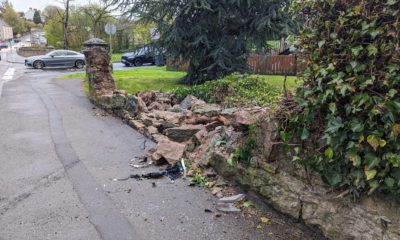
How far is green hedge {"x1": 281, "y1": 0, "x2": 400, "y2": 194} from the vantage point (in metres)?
2.48

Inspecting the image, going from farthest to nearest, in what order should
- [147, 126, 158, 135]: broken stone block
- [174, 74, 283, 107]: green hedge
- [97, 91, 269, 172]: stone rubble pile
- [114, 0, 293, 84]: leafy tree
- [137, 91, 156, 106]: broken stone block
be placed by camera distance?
[114, 0, 293, 84]: leafy tree → [137, 91, 156, 106]: broken stone block → [174, 74, 283, 107]: green hedge → [147, 126, 158, 135]: broken stone block → [97, 91, 269, 172]: stone rubble pile

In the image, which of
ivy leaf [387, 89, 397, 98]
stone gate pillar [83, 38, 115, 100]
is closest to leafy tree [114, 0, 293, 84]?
stone gate pillar [83, 38, 115, 100]

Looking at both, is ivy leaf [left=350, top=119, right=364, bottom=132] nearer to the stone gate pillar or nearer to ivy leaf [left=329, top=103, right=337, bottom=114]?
ivy leaf [left=329, top=103, right=337, bottom=114]

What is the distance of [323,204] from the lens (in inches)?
120

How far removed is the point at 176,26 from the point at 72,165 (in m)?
7.31

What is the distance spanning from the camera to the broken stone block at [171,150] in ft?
16.9

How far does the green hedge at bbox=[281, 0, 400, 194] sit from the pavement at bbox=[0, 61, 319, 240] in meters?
0.89

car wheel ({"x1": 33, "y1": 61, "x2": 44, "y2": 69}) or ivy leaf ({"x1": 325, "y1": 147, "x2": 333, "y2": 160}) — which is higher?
car wheel ({"x1": 33, "y1": 61, "x2": 44, "y2": 69})

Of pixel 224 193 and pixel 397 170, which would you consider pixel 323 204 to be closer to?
pixel 397 170

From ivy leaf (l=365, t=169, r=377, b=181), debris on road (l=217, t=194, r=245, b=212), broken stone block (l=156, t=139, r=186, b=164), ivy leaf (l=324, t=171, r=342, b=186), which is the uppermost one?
ivy leaf (l=365, t=169, r=377, b=181)

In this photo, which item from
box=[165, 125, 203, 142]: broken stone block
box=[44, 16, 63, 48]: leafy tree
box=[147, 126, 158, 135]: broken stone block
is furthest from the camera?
box=[44, 16, 63, 48]: leafy tree

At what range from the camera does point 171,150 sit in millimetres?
5305

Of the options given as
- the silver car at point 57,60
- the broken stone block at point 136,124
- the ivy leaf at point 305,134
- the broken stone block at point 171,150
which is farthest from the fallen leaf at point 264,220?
the silver car at point 57,60

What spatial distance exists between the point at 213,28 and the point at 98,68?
427cm
